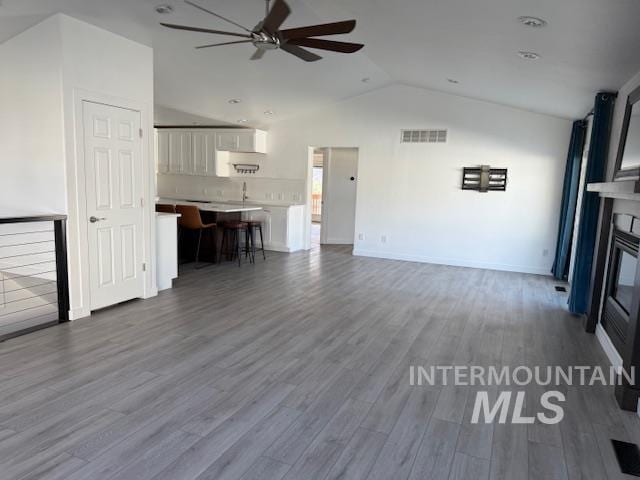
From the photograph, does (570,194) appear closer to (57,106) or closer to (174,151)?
(57,106)

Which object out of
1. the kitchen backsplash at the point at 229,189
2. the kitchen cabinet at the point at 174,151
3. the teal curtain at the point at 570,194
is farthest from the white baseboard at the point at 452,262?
the kitchen cabinet at the point at 174,151

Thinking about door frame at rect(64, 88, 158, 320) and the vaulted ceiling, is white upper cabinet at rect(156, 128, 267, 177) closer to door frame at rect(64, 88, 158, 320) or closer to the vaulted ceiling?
the vaulted ceiling

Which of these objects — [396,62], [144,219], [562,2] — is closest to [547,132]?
[396,62]

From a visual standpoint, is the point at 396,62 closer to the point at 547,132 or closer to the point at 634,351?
the point at 547,132

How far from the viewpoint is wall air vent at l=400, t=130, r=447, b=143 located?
7.34 m

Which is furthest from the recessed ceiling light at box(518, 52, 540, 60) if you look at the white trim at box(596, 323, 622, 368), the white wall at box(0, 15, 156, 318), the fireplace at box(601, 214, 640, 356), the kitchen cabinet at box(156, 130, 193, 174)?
the kitchen cabinet at box(156, 130, 193, 174)

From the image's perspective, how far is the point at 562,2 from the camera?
2637 mm

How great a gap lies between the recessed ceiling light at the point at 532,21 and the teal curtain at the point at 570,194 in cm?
377

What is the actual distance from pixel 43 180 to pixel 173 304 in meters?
1.75

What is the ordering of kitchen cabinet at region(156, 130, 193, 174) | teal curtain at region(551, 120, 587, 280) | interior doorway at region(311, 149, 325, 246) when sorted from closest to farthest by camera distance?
teal curtain at region(551, 120, 587, 280)
kitchen cabinet at region(156, 130, 193, 174)
interior doorway at region(311, 149, 325, 246)

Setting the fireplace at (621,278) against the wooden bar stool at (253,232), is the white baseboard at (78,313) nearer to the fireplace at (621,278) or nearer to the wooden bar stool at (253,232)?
the wooden bar stool at (253,232)

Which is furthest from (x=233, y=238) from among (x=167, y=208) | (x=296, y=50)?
(x=296, y=50)

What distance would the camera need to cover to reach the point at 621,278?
144 inches
